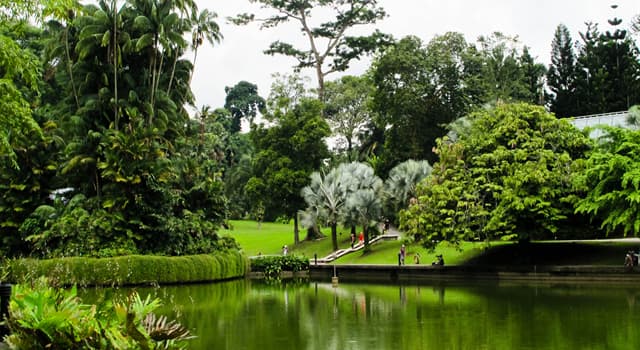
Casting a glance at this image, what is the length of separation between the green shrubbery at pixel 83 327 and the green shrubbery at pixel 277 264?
104 feet

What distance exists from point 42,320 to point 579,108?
174ft

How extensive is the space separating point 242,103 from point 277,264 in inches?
2215

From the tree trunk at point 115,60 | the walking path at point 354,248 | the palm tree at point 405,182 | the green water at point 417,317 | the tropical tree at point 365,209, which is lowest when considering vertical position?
the green water at point 417,317

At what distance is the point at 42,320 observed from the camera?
28.1 feet

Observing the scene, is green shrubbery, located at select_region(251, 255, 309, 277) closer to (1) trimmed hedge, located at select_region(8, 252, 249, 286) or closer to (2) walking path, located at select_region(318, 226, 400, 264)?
(2) walking path, located at select_region(318, 226, 400, 264)

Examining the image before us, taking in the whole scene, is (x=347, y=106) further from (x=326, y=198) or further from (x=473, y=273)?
(x=473, y=273)

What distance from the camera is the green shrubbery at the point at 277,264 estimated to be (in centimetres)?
4094

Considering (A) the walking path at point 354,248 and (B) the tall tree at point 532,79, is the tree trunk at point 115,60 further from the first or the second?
(B) the tall tree at point 532,79

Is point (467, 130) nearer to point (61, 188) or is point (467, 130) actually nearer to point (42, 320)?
point (61, 188)

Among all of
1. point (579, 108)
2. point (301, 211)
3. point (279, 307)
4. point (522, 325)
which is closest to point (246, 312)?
point (279, 307)

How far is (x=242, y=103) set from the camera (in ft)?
311

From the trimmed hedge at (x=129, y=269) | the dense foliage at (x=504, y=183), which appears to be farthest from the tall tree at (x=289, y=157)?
the dense foliage at (x=504, y=183)

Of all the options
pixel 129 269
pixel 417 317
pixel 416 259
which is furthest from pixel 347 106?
pixel 417 317

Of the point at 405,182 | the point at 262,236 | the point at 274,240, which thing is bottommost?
the point at 274,240
